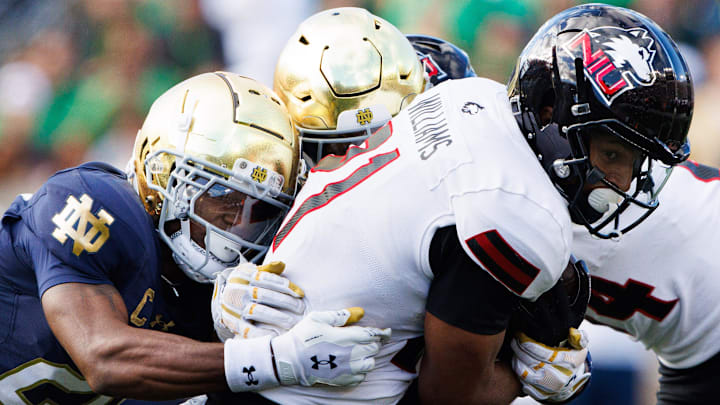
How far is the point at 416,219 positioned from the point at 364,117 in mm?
1006

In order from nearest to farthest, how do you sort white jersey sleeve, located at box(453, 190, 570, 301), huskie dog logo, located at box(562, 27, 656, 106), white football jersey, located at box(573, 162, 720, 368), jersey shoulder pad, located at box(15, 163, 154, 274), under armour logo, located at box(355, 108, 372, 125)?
white jersey sleeve, located at box(453, 190, 570, 301) → huskie dog logo, located at box(562, 27, 656, 106) → jersey shoulder pad, located at box(15, 163, 154, 274) → white football jersey, located at box(573, 162, 720, 368) → under armour logo, located at box(355, 108, 372, 125)

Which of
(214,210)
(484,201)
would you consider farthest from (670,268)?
(214,210)

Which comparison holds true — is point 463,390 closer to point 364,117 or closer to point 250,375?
point 250,375

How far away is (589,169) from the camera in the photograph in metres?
1.81

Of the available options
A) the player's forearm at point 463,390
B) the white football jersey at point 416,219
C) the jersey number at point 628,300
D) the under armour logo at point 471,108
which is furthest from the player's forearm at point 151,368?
the jersey number at point 628,300

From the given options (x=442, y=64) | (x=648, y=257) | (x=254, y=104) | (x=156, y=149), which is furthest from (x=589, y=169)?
(x=442, y=64)

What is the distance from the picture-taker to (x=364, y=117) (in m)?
2.67

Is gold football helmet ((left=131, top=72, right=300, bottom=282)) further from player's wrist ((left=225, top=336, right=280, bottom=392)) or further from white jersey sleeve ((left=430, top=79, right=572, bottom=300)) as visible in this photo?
white jersey sleeve ((left=430, top=79, right=572, bottom=300))

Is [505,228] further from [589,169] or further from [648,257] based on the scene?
[648,257]

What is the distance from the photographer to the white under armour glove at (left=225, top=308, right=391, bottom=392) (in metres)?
1.81

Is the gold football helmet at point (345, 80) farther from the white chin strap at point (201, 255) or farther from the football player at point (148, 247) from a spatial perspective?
the white chin strap at point (201, 255)

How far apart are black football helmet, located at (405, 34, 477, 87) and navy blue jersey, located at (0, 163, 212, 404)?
143 cm

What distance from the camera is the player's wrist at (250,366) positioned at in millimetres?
1844

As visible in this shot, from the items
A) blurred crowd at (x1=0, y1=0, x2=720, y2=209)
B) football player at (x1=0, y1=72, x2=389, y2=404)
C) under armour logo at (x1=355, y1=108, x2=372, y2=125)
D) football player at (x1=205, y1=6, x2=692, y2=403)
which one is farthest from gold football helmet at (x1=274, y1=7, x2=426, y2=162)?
blurred crowd at (x1=0, y1=0, x2=720, y2=209)
